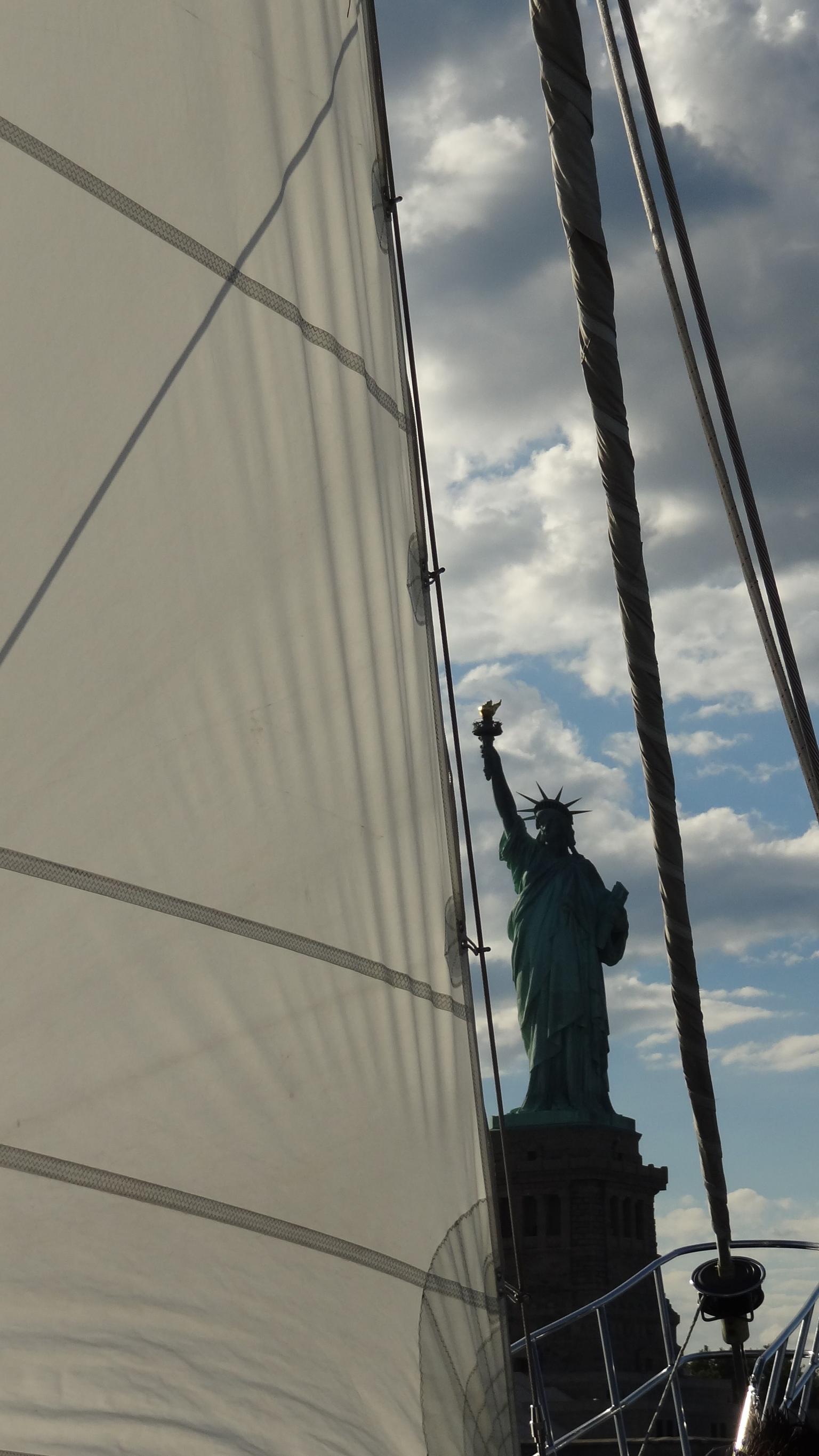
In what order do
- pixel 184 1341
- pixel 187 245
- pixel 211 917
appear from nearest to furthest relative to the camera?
pixel 184 1341, pixel 211 917, pixel 187 245

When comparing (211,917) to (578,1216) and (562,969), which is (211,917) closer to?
(562,969)

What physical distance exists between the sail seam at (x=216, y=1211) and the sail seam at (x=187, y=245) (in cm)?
161

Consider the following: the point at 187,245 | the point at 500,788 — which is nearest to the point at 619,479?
the point at 187,245

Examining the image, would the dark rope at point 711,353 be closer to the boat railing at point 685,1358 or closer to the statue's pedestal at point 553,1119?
the boat railing at point 685,1358

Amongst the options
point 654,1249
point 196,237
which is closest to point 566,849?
point 654,1249

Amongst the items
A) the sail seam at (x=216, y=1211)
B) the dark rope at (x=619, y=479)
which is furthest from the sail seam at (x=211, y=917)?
the dark rope at (x=619, y=479)

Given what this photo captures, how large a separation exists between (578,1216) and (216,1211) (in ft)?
94.5

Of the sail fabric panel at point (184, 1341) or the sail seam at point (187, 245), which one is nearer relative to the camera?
the sail fabric panel at point (184, 1341)

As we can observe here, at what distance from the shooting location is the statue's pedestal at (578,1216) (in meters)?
29.2

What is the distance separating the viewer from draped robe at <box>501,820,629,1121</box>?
2927 cm

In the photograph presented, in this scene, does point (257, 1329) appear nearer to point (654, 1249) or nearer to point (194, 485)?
point (194, 485)

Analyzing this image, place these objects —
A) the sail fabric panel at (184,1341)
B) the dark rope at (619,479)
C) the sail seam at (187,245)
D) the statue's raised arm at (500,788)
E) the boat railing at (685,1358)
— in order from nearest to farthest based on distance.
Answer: the sail fabric panel at (184,1341) → the sail seam at (187,245) → the dark rope at (619,479) → the boat railing at (685,1358) → the statue's raised arm at (500,788)

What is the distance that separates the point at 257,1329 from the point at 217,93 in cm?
226

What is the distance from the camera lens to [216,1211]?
2594 millimetres
